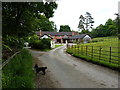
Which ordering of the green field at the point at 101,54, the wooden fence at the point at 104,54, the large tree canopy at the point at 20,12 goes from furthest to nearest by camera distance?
the wooden fence at the point at 104,54 < the green field at the point at 101,54 < the large tree canopy at the point at 20,12

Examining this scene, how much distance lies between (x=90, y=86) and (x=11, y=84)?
3254 mm

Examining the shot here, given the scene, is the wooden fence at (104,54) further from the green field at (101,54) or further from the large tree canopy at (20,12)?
the large tree canopy at (20,12)

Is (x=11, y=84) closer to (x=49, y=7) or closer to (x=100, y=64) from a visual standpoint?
(x=49, y=7)

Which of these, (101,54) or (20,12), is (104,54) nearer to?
(101,54)

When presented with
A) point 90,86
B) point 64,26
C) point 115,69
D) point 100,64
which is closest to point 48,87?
point 90,86

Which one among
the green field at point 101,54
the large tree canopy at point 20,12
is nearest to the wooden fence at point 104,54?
the green field at point 101,54

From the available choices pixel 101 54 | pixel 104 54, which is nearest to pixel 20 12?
pixel 104 54

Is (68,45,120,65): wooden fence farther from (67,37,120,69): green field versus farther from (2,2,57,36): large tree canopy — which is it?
(2,2,57,36): large tree canopy

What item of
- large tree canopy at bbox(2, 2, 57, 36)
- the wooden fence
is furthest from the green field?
large tree canopy at bbox(2, 2, 57, 36)

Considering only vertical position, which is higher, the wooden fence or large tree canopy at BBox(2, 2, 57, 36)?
large tree canopy at BBox(2, 2, 57, 36)

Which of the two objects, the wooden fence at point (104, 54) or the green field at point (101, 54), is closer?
the green field at point (101, 54)

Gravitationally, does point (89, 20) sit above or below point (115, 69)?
above

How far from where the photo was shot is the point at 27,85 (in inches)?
168

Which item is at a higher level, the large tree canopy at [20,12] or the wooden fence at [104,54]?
the large tree canopy at [20,12]
